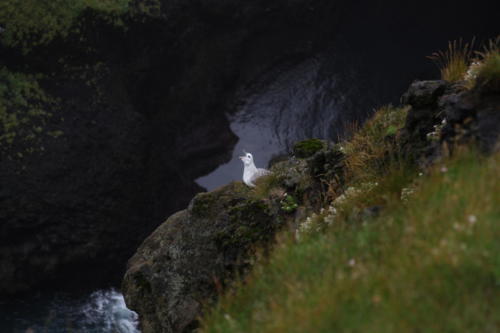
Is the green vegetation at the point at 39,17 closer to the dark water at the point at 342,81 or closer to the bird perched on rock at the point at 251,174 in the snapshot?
the dark water at the point at 342,81

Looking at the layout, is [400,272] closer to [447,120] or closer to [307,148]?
[447,120]

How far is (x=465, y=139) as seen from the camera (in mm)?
6664

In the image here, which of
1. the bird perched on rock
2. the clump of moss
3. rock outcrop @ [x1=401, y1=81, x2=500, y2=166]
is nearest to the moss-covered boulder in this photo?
the bird perched on rock

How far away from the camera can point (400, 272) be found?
464 cm

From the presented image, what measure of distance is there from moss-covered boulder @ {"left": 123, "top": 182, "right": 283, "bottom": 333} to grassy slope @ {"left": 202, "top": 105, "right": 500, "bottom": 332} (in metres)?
4.29

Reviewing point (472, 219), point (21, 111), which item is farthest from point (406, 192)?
point (21, 111)


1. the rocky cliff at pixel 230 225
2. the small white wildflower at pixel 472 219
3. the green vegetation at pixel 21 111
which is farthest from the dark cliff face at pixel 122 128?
the small white wildflower at pixel 472 219

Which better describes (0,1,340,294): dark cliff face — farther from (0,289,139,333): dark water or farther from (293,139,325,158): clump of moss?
(293,139,325,158): clump of moss

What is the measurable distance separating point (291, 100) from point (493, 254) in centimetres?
2712

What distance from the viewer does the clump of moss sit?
519 inches

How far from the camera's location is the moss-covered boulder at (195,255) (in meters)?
10.8

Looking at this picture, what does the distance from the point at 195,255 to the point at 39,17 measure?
18.1 m

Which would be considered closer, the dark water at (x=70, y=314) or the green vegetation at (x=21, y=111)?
the dark water at (x=70, y=314)

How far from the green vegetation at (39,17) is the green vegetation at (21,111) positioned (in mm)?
1752
